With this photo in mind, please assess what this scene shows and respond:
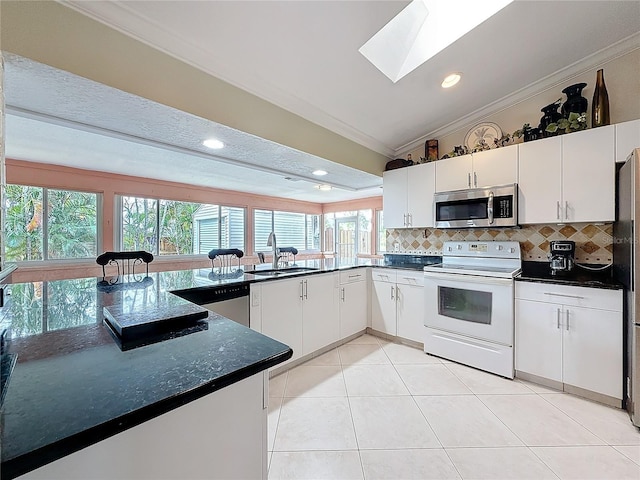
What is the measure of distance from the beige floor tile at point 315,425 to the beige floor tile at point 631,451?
1523mm

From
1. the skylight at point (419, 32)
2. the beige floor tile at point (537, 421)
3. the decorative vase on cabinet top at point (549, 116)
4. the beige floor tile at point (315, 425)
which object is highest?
the skylight at point (419, 32)

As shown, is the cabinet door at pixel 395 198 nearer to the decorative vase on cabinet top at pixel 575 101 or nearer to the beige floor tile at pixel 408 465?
the decorative vase on cabinet top at pixel 575 101

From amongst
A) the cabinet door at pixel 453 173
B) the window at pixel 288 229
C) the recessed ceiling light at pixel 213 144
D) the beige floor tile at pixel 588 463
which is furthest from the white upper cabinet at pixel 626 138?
the window at pixel 288 229

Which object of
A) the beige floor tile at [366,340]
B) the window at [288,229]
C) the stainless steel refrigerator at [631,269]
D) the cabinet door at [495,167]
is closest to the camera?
the stainless steel refrigerator at [631,269]

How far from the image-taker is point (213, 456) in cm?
69

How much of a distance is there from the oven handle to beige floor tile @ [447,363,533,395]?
0.82 metres

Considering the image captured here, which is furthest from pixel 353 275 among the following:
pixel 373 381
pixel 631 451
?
pixel 631 451

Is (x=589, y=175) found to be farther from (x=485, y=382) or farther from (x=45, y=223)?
(x=45, y=223)

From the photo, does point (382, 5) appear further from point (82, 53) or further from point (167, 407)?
point (167, 407)

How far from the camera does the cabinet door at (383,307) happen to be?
3.11m

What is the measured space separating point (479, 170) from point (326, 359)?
2525 mm

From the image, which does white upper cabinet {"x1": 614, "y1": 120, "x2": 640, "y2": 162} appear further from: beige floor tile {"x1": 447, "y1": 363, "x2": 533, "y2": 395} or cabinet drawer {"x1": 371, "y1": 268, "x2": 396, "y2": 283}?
cabinet drawer {"x1": 371, "y1": 268, "x2": 396, "y2": 283}

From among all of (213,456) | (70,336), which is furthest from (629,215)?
(70,336)

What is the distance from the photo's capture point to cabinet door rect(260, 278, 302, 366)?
2.28 m
